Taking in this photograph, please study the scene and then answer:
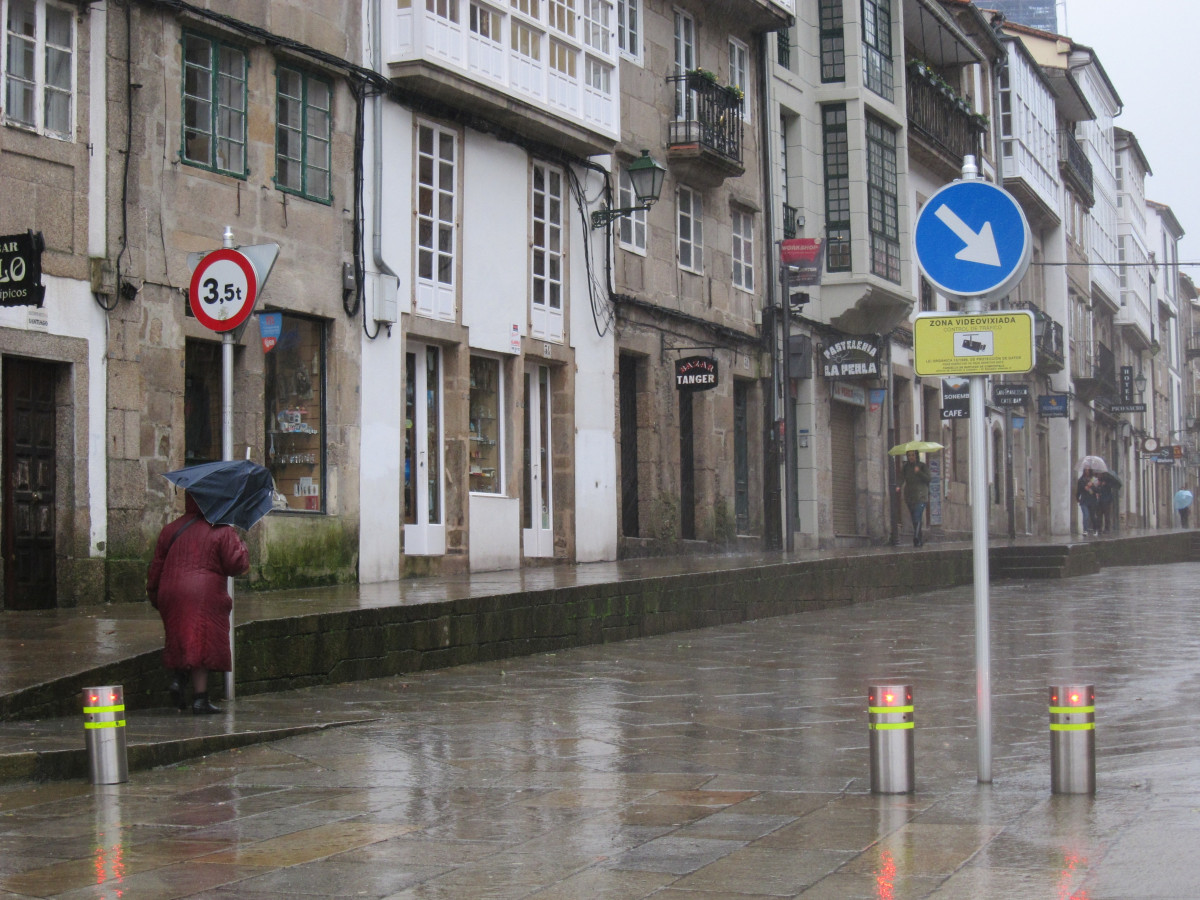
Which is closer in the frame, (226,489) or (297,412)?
(226,489)

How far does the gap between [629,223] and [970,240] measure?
17.1 metres

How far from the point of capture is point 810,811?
25.6 ft

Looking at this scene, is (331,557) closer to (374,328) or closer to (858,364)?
(374,328)

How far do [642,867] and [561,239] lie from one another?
17.6 metres

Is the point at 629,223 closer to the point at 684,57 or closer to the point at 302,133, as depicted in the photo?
the point at 684,57

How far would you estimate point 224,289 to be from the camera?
11.0m

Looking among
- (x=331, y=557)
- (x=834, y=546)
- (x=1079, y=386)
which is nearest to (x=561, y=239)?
(x=331, y=557)

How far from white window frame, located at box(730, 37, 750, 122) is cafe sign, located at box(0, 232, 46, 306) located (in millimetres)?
19020

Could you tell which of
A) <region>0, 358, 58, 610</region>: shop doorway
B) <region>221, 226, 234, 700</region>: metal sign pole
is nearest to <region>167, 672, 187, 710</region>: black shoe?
<region>221, 226, 234, 700</region>: metal sign pole

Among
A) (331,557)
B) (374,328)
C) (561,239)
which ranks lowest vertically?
(331,557)

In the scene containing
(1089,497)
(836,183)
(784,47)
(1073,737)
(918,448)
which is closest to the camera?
(1073,737)

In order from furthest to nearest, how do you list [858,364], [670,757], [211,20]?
1. [858,364]
2. [211,20]
3. [670,757]

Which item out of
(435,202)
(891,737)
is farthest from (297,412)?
(891,737)

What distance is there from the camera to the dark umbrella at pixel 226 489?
35.1ft
